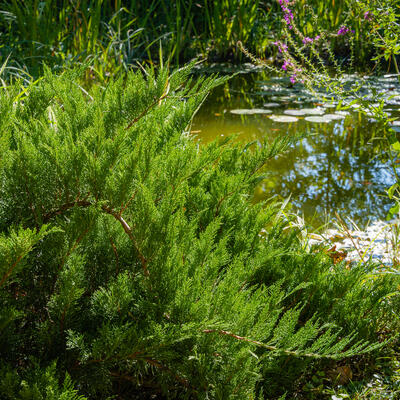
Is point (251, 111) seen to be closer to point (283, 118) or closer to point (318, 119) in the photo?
point (283, 118)

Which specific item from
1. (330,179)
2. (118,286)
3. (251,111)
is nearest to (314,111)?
(251,111)

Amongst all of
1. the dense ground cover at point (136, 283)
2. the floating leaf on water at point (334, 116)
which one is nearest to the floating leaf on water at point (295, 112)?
the floating leaf on water at point (334, 116)

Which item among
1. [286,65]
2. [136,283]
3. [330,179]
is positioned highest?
[286,65]

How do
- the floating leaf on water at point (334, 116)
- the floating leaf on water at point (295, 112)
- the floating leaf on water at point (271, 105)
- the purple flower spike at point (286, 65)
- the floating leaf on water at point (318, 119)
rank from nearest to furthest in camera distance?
the purple flower spike at point (286, 65) → the floating leaf on water at point (318, 119) → the floating leaf on water at point (334, 116) → the floating leaf on water at point (295, 112) → the floating leaf on water at point (271, 105)

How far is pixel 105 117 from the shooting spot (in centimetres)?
145

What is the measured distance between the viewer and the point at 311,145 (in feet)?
14.2

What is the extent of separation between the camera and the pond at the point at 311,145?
331cm

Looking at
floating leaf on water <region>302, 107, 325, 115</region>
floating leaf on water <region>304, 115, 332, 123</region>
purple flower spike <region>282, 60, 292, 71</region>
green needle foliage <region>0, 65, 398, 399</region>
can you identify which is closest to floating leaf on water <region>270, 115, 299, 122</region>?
floating leaf on water <region>304, 115, 332, 123</region>

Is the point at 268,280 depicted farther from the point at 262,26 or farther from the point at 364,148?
the point at 262,26

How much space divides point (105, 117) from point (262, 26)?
7.34m

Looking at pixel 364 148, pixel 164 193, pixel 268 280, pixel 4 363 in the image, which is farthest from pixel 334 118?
pixel 4 363

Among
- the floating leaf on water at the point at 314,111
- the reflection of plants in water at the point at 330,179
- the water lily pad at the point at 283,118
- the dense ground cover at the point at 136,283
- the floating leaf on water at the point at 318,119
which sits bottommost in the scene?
the reflection of plants in water at the point at 330,179

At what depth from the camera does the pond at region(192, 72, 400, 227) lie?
10.9 feet

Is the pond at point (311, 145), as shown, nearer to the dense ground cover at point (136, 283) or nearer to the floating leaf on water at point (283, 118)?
the floating leaf on water at point (283, 118)
